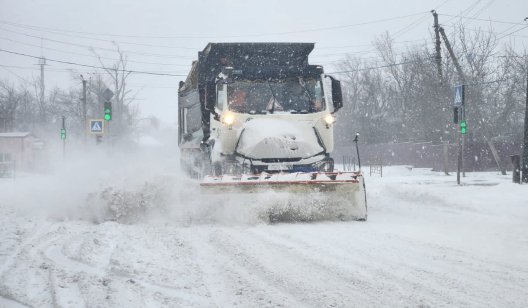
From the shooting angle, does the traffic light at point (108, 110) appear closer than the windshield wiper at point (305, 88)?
No

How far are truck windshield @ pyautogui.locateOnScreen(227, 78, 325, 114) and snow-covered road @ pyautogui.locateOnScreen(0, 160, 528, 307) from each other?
9.68 ft

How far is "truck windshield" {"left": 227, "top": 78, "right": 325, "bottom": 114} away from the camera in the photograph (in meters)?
10.7

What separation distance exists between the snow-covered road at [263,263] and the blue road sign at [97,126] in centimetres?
1376

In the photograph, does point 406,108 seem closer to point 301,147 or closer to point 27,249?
point 301,147

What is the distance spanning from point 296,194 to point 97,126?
15.8 metres

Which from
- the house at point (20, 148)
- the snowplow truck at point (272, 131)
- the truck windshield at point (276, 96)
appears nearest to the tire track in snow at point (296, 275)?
the snowplow truck at point (272, 131)

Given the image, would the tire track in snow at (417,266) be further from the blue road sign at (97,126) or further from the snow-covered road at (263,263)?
the blue road sign at (97,126)

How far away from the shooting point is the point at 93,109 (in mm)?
54688

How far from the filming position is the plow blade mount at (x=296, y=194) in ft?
26.9

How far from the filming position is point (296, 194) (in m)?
8.28

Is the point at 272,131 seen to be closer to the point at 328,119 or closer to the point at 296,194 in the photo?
the point at 328,119

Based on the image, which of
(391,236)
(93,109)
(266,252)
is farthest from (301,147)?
(93,109)

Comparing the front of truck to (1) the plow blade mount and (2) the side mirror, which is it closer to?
(2) the side mirror

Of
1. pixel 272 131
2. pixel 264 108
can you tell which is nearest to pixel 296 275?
pixel 272 131
